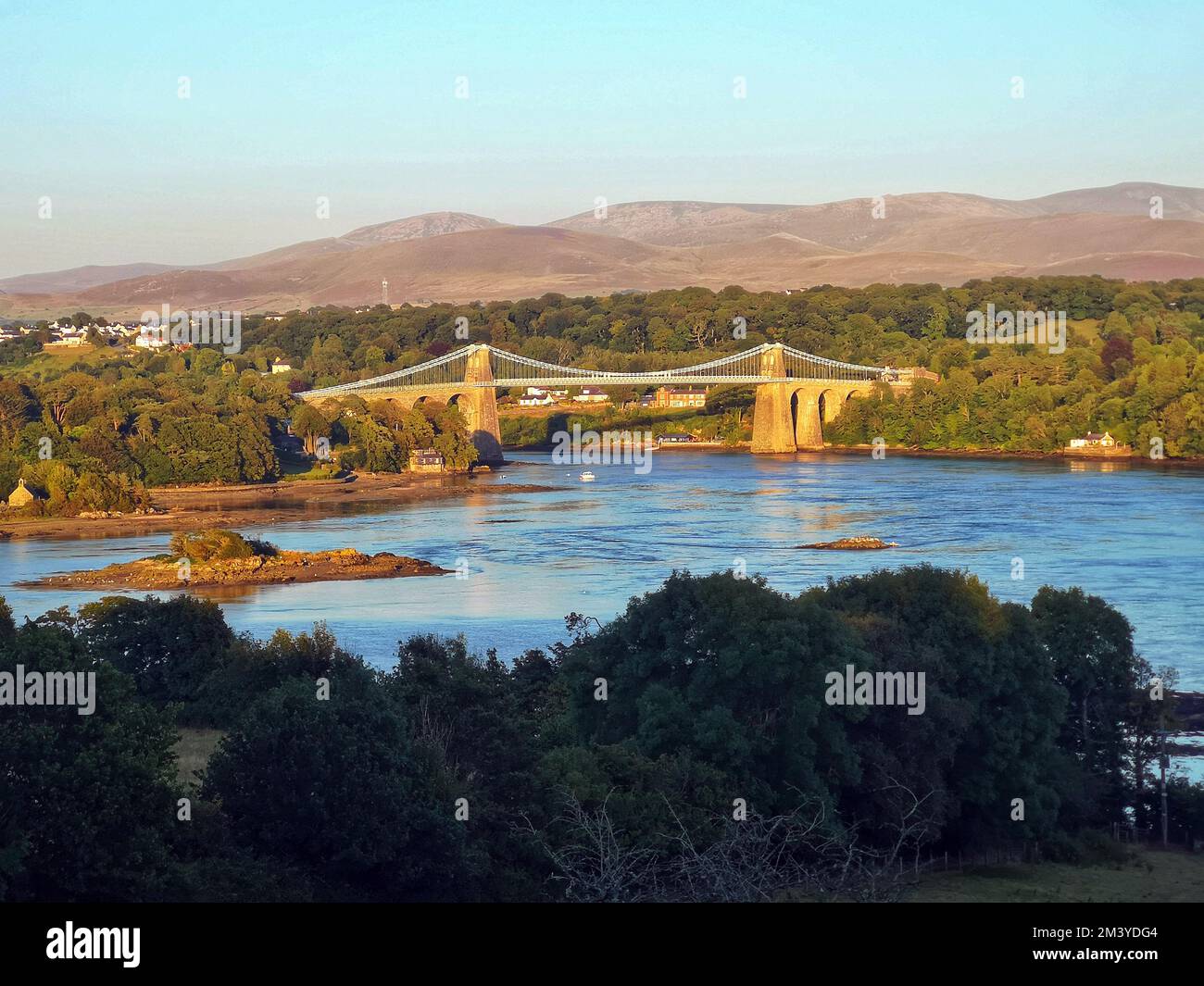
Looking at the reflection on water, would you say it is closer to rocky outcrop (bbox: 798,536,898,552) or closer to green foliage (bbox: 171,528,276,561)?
rocky outcrop (bbox: 798,536,898,552)

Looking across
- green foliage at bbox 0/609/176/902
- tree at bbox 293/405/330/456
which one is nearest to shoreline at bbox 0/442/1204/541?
tree at bbox 293/405/330/456

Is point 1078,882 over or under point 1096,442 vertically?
under

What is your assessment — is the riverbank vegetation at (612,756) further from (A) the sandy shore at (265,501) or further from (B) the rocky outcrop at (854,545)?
(A) the sandy shore at (265,501)

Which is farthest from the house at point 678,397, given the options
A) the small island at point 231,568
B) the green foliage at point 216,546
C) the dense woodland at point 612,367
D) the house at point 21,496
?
the green foliage at point 216,546

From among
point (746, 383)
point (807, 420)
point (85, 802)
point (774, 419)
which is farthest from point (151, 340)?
point (85, 802)

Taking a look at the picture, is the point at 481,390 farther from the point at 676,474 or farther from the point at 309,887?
the point at 309,887

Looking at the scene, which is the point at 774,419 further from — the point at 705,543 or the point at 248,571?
the point at 248,571
